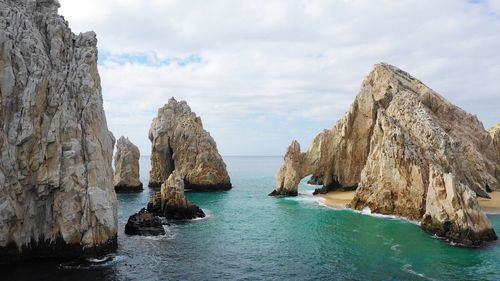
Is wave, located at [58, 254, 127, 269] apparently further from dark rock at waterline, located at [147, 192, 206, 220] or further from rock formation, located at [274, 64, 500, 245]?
rock formation, located at [274, 64, 500, 245]

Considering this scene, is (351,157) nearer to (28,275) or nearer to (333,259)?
(333,259)

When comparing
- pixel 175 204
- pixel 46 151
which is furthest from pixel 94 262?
pixel 175 204

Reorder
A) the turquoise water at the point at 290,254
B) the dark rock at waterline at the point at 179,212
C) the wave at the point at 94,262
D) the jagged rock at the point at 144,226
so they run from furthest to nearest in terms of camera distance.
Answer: the dark rock at waterline at the point at 179,212 < the jagged rock at the point at 144,226 < the wave at the point at 94,262 < the turquoise water at the point at 290,254

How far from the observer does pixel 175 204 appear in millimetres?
66062

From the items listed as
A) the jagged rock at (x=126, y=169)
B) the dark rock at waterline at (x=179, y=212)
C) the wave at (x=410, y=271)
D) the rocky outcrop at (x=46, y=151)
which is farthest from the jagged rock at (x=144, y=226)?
the jagged rock at (x=126, y=169)

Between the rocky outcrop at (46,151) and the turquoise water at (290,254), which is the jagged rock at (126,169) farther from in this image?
the rocky outcrop at (46,151)

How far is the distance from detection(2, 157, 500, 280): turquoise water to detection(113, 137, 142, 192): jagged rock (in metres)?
41.6

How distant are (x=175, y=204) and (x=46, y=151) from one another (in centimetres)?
2817

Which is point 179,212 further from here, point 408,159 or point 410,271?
point 410,271

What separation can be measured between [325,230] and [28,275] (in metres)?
35.7

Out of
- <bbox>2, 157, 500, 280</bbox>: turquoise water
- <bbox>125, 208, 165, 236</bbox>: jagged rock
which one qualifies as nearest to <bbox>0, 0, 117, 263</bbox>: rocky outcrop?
<bbox>2, 157, 500, 280</bbox>: turquoise water

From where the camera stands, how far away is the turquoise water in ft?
124

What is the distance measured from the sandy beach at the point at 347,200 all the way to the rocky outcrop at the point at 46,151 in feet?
154

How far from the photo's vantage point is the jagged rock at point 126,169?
102 meters
